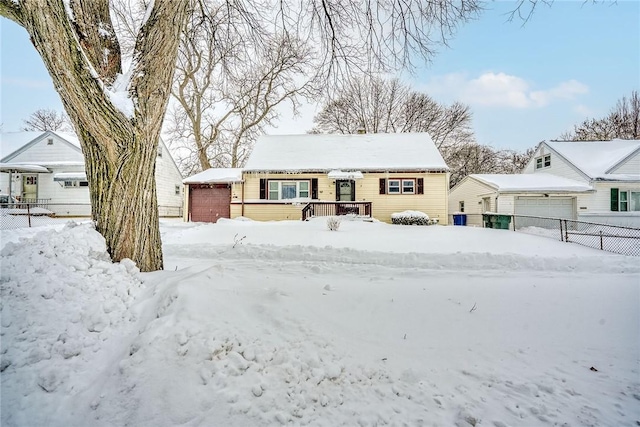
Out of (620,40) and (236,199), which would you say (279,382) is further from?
(236,199)

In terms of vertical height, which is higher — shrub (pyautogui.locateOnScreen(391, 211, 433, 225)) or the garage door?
the garage door

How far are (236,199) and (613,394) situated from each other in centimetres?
1585

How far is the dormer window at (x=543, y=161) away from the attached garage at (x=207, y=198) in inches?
810

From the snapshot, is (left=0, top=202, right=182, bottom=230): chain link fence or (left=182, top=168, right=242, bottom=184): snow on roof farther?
(left=182, top=168, right=242, bottom=184): snow on roof

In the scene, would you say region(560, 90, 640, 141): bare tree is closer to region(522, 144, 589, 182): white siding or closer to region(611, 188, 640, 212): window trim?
region(522, 144, 589, 182): white siding

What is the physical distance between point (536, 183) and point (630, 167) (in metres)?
4.98

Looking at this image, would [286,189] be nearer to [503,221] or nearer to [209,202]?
[209,202]

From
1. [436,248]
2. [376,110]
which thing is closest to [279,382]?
[436,248]

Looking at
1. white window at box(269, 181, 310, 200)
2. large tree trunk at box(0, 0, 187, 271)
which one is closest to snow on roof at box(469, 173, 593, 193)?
white window at box(269, 181, 310, 200)

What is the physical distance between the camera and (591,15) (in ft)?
14.9

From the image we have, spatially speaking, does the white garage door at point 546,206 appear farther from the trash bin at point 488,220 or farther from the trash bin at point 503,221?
the trash bin at point 503,221

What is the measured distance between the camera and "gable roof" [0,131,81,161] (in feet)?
58.7

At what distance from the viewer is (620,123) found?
2586cm

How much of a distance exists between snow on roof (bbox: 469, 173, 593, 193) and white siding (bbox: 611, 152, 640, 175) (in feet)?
6.92
